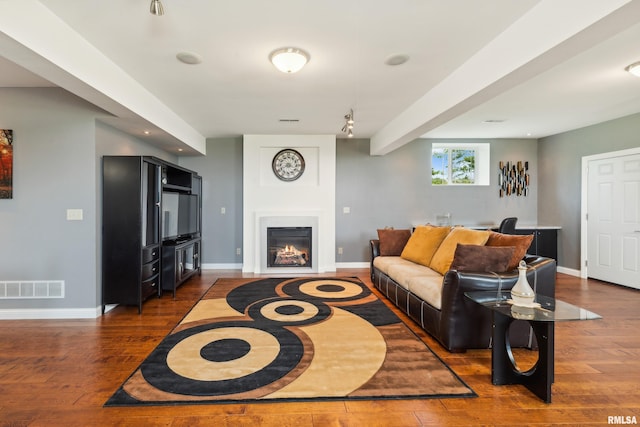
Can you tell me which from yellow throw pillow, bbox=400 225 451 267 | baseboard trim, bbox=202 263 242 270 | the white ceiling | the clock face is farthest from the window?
baseboard trim, bbox=202 263 242 270

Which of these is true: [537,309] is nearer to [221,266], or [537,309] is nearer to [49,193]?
[49,193]

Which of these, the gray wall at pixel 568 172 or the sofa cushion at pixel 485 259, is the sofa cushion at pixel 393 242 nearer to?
the sofa cushion at pixel 485 259

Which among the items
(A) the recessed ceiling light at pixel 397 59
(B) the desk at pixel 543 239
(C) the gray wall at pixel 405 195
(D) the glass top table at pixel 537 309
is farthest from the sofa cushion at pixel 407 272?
(B) the desk at pixel 543 239

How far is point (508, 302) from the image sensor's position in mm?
2166

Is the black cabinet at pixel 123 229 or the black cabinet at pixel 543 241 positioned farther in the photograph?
the black cabinet at pixel 543 241

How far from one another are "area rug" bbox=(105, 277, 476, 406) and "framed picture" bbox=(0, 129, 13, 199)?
226 cm

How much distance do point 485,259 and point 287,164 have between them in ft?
12.8

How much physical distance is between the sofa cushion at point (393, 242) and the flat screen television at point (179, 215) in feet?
9.85

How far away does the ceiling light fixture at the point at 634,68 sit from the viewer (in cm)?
293

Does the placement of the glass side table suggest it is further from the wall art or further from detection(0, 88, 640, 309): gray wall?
the wall art

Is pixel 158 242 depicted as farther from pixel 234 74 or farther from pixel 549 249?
pixel 549 249

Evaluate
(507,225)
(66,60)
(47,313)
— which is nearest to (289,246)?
(47,313)

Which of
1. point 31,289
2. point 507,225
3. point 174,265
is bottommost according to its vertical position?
point 31,289

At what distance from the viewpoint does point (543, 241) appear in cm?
558
